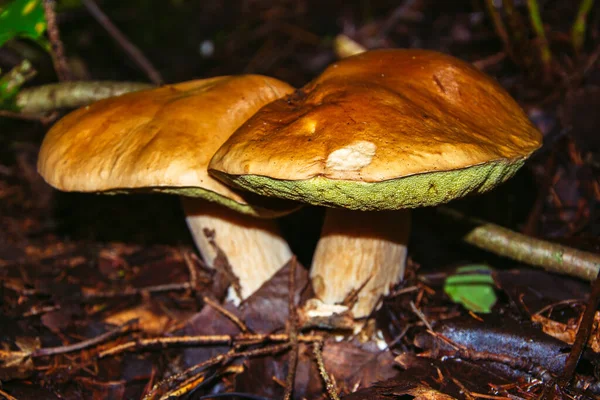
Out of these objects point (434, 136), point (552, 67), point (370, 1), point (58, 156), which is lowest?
point (58, 156)

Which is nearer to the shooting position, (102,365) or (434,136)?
(434,136)

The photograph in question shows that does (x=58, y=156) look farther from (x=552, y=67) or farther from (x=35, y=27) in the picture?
(x=552, y=67)

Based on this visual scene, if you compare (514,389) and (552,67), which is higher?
(552,67)

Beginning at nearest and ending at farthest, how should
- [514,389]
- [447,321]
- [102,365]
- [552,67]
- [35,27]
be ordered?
1. [514,389]
2. [447,321]
3. [102,365]
4. [35,27]
5. [552,67]

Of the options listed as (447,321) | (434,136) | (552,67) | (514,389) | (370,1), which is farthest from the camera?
(370,1)

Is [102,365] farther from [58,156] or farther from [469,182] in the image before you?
[469,182]

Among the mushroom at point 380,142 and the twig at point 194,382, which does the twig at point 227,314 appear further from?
the mushroom at point 380,142

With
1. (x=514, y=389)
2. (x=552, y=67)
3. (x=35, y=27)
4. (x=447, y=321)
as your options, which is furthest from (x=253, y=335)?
(x=552, y=67)

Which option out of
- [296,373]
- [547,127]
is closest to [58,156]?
[296,373]
